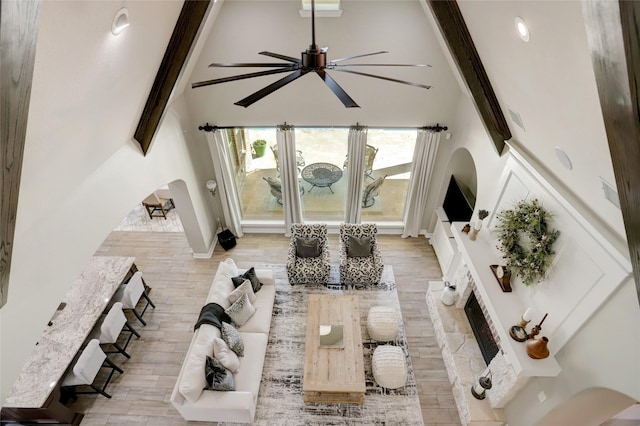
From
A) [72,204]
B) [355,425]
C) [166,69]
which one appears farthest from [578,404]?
[166,69]

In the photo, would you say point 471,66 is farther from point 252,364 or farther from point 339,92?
point 252,364

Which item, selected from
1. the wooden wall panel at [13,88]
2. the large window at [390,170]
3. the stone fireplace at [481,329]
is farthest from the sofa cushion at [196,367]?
the large window at [390,170]

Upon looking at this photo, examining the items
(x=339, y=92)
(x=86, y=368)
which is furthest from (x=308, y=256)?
(x=339, y=92)

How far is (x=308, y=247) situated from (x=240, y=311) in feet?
5.54

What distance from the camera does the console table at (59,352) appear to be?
→ 13.3 feet

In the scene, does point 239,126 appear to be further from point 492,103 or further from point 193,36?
point 492,103

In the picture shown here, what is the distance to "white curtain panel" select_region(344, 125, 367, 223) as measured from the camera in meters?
6.13

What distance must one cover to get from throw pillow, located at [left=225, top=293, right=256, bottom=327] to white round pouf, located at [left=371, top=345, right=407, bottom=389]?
1988mm

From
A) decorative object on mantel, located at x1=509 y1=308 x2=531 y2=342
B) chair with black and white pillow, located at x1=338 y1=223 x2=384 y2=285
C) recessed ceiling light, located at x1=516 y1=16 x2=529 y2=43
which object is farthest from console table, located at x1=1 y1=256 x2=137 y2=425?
recessed ceiling light, located at x1=516 y1=16 x2=529 y2=43

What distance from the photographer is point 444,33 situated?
12.1 ft

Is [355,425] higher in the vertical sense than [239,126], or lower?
lower

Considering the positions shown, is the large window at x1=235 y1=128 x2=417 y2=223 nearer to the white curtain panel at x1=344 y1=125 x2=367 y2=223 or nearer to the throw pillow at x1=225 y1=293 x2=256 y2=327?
the white curtain panel at x1=344 y1=125 x2=367 y2=223

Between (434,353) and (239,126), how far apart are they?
5017 millimetres

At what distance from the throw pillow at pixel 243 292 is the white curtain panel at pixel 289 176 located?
213 centimetres
